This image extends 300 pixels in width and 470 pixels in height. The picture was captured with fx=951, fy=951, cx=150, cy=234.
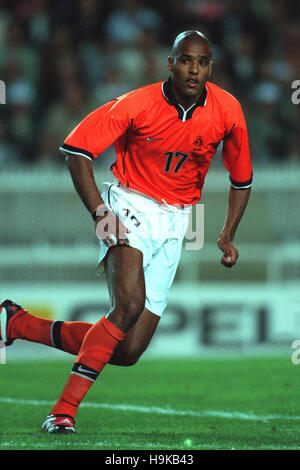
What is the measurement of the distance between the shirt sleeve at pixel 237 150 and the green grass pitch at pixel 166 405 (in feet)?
4.89

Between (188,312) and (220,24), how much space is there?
403cm

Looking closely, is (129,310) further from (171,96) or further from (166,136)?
(171,96)

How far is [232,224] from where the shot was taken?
5.77m

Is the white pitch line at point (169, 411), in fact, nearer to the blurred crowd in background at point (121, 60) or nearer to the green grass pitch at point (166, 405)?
the green grass pitch at point (166, 405)

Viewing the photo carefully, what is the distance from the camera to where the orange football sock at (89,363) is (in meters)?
5.11

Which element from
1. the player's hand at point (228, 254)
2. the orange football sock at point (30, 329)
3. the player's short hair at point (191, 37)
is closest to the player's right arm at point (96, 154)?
the player's short hair at point (191, 37)

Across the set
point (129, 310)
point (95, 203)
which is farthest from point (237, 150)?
point (129, 310)

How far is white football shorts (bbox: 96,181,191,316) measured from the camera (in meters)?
5.50

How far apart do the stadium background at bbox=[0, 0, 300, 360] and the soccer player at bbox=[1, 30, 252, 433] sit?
3.66m

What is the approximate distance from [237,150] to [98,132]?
0.94 meters

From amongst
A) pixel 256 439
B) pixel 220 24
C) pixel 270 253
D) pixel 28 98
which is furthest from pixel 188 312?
pixel 256 439

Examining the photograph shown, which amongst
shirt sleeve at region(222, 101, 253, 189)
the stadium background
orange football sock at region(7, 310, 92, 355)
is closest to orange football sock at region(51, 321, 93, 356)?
orange football sock at region(7, 310, 92, 355)

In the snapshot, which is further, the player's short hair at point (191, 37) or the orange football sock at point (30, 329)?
the orange football sock at point (30, 329)

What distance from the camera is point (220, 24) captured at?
1191cm
